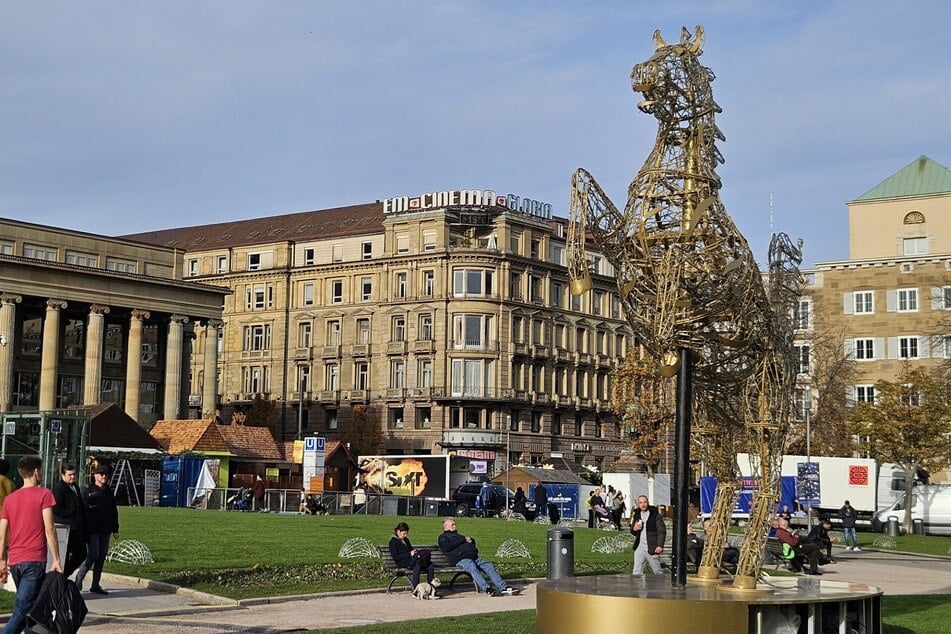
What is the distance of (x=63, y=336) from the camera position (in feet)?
296

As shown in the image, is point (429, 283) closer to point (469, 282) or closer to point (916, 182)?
point (469, 282)

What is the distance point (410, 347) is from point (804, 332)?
29408 mm

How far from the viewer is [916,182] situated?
9038cm

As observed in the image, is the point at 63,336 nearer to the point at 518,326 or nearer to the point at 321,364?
the point at 321,364

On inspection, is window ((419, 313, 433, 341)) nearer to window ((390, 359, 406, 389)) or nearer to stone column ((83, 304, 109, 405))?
window ((390, 359, 406, 389))

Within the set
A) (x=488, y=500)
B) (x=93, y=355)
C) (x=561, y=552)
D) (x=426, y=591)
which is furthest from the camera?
(x=93, y=355)

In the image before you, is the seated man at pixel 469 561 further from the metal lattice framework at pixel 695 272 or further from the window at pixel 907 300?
the window at pixel 907 300

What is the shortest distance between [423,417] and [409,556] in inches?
2771

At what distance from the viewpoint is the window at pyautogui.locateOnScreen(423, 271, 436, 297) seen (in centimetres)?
9381

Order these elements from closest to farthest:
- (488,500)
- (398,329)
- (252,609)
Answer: (252,609) → (488,500) → (398,329)

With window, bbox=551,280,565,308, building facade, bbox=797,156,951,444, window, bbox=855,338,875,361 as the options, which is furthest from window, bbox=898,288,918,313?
window, bbox=551,280,565,308

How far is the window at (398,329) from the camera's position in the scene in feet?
313

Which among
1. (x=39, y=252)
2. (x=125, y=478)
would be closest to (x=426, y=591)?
(x=125, y=478)

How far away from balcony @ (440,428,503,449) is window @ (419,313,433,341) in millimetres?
7100
